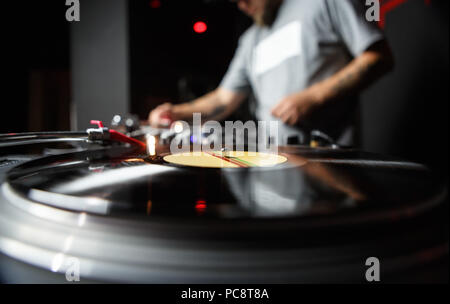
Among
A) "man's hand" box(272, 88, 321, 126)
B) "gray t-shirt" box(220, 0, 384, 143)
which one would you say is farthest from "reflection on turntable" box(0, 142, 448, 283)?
"gray t-shirt" box(220, 0, 384, 143)

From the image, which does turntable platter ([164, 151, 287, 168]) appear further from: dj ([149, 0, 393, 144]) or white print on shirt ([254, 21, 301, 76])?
white print on shirt ([254, 21, 301, 76])

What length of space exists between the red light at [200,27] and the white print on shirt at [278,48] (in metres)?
0.84

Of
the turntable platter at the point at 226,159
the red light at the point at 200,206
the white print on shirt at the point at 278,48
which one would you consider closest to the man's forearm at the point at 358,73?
the white print on shirt at the point at 278,48

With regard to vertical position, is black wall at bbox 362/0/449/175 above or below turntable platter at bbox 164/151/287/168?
above

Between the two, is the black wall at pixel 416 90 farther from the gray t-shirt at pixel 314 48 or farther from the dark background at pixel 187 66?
the gray t-shirt at pixel 314 48

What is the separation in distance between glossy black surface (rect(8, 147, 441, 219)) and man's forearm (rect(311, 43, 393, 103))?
0.60m

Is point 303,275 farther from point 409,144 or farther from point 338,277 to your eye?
point 409,144

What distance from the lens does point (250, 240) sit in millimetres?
247

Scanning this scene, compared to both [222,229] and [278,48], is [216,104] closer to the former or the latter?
[278,48]

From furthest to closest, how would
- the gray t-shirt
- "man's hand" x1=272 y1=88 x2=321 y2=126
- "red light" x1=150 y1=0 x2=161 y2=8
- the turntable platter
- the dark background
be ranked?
"red light" x1=150 y1=0 x2=161 y2=8
the dark background
the gray t-shirt
"man's hand" x1=272 y1=88 x2=321 y2=126
the turntable platter

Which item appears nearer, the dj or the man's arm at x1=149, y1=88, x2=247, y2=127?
the dj

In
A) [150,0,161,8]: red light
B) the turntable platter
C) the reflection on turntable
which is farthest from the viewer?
[150,0,161,8]: red light

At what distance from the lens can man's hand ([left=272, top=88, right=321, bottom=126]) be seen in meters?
1.01
